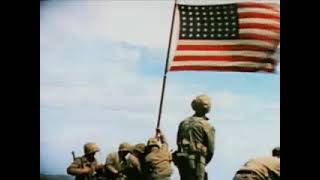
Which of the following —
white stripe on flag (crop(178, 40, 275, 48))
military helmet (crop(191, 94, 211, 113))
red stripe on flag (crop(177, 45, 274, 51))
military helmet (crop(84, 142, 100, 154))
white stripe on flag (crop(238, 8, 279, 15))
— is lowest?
military helmet (crop(84, 142, 100, 154))

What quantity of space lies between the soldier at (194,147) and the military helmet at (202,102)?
0.08 feet

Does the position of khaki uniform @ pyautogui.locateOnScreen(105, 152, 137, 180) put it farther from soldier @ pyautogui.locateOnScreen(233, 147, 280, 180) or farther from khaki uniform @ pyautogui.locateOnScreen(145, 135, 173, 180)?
soldier @ pyautogui.locateOnScreen(233, 147, 280, 180)

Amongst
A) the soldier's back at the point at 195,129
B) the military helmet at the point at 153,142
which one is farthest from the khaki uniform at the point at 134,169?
the soldier's back at the point at 195,129

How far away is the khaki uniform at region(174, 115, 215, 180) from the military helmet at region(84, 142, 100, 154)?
43cm

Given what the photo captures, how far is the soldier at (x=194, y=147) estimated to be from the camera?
375 centimetres

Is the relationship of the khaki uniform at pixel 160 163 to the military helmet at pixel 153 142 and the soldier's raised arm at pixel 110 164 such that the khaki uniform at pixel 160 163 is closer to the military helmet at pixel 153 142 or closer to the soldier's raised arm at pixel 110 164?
the military helmet at pixel 153 142

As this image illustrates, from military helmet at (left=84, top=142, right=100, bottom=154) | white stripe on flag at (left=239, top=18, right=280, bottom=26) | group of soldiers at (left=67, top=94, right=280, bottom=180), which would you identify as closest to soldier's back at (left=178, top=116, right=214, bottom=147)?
group of soldiers at (left=67, top=94, right=280, bottom=180)

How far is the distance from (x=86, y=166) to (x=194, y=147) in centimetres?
59

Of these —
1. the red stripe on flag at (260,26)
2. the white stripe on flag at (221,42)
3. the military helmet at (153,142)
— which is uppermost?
the red stripe on flag at (260,26)

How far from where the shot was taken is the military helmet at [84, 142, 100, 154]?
382 centimetres

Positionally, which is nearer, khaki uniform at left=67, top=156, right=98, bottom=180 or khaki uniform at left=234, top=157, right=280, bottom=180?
khaki uniform at left=234, top=157, right=280, bottom=180

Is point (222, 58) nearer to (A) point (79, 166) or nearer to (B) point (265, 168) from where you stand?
(B) point (265, 168)

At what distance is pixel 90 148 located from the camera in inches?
A: 151
